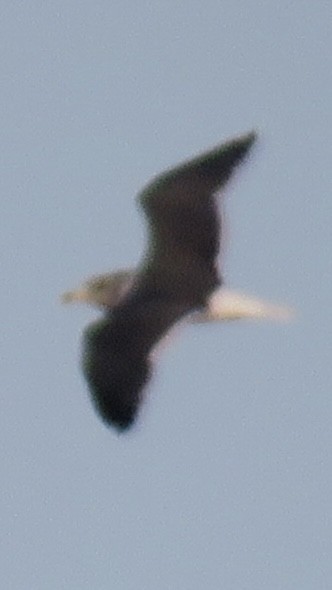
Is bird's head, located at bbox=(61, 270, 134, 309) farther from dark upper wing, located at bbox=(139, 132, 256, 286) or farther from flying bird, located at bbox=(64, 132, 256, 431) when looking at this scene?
dark upper wing, located at bbox=(139, 132, 256, 286)

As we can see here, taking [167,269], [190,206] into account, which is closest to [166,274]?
[167,269]

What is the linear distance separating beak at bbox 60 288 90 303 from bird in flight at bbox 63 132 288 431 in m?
0.13

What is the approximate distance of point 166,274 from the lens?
1245 cm

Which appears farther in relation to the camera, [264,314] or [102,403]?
[264,314]

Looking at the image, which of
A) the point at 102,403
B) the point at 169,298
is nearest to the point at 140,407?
the point at 102,403

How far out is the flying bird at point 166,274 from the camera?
11398 mm

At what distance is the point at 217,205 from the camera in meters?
12.2

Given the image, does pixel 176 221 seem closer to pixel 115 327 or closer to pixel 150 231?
pixel 150 231

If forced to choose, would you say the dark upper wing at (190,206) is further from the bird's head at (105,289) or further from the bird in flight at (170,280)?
the bird's head at (105,289)

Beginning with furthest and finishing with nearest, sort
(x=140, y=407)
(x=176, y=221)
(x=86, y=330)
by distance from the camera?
(x=176, y=221)
(x=86, y=330)
(x=140, y=407)

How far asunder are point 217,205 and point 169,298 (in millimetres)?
578

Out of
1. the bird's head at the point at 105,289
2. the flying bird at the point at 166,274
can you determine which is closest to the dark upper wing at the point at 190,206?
the flying bird at the point at 166,274

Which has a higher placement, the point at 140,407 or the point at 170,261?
the point at 170,261

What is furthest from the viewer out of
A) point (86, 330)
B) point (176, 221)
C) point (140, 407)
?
point (176, 221)
